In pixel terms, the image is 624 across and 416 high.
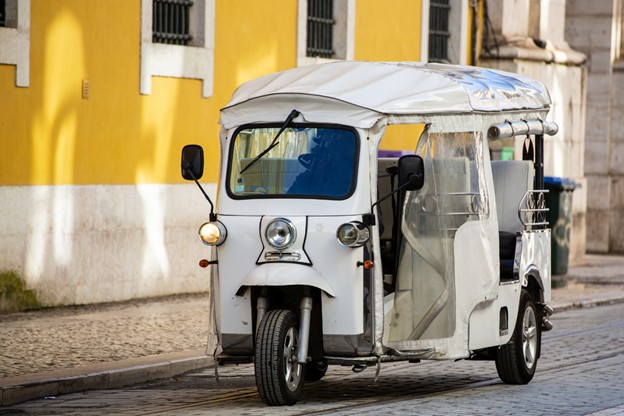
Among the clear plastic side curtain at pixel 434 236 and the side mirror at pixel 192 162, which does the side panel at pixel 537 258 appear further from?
the side mirror at pixel 192 162

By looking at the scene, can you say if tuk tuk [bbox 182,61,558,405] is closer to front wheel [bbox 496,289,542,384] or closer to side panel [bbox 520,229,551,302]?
front wheel [bbox 496,289,542,384]

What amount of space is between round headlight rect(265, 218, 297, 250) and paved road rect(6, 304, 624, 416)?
1088 millimetres

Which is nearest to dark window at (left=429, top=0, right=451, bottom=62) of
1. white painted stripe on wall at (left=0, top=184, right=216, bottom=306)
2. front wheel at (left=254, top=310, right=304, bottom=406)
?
white painted stripe on wall at (left=0, top=184, right=216, bottom=306)

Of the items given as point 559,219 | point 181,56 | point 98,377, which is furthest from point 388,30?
point 98,377

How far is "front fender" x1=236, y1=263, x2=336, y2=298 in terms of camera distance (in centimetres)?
1077

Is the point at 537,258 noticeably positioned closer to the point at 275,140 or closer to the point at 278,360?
the point at 275,140

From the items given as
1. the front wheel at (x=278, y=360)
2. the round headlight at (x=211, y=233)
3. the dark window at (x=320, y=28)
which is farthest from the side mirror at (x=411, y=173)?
the dark window at (x=320, y=28)

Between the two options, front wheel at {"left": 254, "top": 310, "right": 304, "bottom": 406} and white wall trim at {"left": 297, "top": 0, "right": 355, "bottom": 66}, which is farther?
white wall trim at {"left": 297, "top": 0, "right": 355, "bottom": 66}

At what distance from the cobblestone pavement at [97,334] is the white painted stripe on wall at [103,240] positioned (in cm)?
29

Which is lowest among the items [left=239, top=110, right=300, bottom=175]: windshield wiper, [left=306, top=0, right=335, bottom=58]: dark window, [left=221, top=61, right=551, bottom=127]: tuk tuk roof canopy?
[left=239, top=110, right=300, bottom=175]: windshield wiper

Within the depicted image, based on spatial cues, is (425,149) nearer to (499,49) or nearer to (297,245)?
(297,245)

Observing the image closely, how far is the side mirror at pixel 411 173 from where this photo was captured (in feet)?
35.8

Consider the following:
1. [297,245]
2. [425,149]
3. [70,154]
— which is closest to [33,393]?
[297,245]

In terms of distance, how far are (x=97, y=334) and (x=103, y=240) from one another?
9.87 feet
